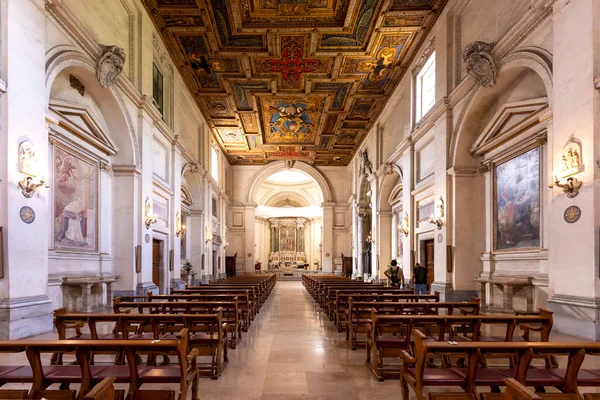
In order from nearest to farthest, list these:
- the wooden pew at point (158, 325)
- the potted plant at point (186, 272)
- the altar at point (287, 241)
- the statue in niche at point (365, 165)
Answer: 1. the wooden pew at point (158, 325)
2. the potted plant at point (186, 272)
3. the statue in niche at point (365, 165)
4. the altar at point (287, 241)

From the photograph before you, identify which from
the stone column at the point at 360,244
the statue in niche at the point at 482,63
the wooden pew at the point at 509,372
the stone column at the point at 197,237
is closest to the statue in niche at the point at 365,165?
the stone column at the point at 360,244

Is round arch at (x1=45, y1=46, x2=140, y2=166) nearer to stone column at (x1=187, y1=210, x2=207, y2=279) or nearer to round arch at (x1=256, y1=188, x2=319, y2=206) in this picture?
stone column at (x1=187, y1=210, x2=207, y2=279)

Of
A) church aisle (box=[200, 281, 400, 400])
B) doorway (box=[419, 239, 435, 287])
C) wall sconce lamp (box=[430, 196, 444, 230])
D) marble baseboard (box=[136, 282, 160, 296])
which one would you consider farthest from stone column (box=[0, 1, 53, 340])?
doorway (box=[419, 239, 435, 287])

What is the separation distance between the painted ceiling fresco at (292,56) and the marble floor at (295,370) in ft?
28.8

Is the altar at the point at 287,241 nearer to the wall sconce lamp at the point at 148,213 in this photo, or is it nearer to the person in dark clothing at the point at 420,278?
the wall sconce lamp at the point at 148,213

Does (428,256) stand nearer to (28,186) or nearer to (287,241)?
(28,186)

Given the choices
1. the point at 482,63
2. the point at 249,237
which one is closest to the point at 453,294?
the point at 482,63

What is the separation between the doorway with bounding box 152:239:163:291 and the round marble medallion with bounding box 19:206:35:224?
7.62 meters

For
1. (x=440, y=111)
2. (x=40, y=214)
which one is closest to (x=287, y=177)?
(x=440, y=111)

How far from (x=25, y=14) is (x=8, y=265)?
387cm

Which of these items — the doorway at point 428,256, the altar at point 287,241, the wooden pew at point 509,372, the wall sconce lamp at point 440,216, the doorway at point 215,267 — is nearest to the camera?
the wooden pew at point 509,372

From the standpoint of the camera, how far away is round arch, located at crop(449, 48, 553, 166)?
8.16 m

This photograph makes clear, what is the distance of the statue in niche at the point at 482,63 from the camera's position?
10.1 meters

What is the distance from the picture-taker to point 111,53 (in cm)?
991
